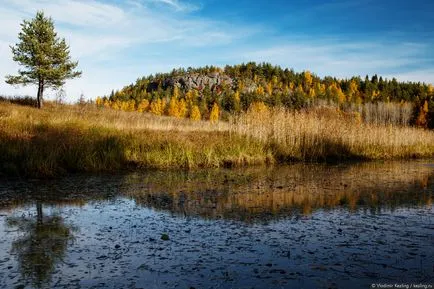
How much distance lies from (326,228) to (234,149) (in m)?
8.34

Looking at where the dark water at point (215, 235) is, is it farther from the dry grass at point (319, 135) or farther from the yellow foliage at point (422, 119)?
the yellow foliage at point (422, 119)

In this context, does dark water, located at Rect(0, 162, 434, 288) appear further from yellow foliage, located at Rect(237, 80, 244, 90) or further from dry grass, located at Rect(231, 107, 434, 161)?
yellow foliage, located at Rect(237, 80, 244, 90)

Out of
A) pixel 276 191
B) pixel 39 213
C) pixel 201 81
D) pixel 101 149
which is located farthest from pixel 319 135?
pixel 201 81

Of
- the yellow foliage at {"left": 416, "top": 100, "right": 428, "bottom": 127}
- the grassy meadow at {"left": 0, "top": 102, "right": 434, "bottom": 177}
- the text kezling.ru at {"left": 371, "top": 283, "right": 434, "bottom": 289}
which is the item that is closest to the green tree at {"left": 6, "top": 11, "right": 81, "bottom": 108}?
the grassy meadow at {"left": 0, "top": 102, "right": 434, "bottom": 177}

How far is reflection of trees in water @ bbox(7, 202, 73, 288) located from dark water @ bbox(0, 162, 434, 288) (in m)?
0.01

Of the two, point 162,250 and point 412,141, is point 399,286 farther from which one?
point 412,141

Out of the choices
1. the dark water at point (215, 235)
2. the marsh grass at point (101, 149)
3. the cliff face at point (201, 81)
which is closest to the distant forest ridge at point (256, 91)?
the cliff face at point (201, 81)

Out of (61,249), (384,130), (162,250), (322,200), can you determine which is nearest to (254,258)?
(162,250)

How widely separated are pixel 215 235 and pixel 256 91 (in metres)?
113

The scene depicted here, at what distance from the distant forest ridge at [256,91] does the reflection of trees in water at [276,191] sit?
52192mm

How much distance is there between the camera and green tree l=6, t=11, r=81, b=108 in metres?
26.2

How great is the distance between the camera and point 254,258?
4027 mm

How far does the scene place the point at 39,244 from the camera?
14.9 ft

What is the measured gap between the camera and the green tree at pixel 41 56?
26156 millimetres
